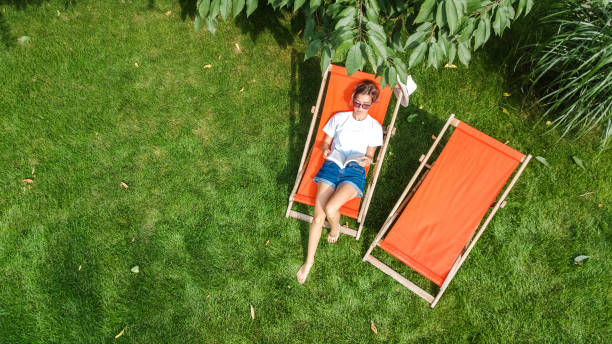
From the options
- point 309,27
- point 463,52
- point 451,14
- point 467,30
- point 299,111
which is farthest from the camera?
point 299,111

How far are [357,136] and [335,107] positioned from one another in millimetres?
496

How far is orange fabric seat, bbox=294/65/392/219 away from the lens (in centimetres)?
387

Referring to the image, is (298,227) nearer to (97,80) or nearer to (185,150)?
(185,150)

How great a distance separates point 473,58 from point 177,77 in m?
3.97

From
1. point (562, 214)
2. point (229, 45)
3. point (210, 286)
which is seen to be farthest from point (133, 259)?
point (562, 214)

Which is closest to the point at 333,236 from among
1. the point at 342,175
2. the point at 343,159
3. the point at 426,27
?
the point at 342,175

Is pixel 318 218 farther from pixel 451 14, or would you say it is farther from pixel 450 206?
pixel 451 14

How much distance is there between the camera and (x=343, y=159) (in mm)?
3820

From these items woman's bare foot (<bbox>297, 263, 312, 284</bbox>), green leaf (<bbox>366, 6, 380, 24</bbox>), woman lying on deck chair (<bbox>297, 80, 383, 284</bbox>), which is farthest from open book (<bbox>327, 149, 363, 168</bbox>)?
green leaf (<bbox>366, 6, 380, 24</bbox>)

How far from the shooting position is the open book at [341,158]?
3723mm

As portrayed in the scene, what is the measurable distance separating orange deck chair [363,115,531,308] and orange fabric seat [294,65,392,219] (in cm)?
63

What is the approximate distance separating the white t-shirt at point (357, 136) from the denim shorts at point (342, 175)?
0.56 feet

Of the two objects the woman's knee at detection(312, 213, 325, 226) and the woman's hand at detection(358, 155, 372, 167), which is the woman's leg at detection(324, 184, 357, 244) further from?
the woman's hand at detection(358, 155, 372, 167)

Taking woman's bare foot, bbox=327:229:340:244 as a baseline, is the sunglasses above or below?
above
